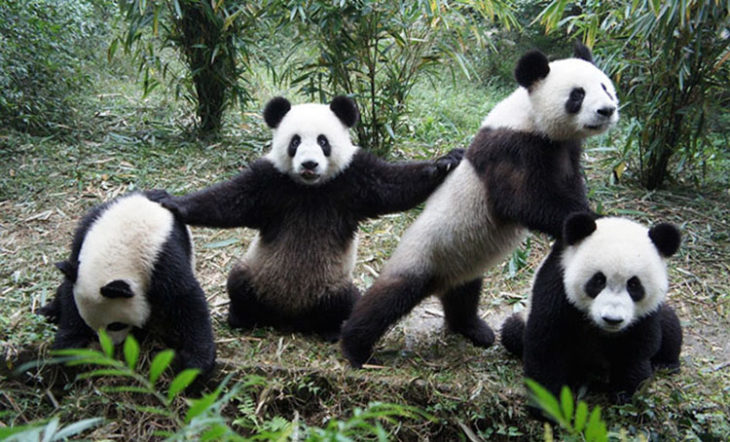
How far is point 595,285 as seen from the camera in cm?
287

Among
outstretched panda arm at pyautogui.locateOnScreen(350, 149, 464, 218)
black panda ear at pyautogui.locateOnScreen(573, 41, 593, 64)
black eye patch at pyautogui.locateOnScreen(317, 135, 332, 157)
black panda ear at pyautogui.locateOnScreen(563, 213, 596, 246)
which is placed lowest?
black panda ear at pyautogui.locateOnScreen(563, 213, 596, 246)

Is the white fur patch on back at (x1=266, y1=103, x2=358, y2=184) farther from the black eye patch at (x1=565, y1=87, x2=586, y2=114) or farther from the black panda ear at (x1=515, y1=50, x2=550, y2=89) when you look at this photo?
the black eye patch at (x1=565, y1=87, x2=586, y2=114)

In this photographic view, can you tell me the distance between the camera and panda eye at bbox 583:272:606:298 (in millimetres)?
2850

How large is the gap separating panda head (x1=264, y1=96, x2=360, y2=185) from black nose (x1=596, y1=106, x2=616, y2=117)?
1.38 meters

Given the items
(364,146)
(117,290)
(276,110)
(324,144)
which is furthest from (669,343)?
(364,146)

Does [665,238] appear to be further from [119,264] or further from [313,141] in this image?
[119,264]

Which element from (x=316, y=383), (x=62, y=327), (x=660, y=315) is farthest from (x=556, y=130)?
(x=62, y=327)

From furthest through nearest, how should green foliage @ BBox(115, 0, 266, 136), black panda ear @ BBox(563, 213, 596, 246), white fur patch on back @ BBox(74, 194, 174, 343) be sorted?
green foliage @ BBox(115, 0, 266, 136) → white fur patch on back @ BBox(74, 194, 174, 343) → black panda ear @ BBox(563, 213, 596, 246)

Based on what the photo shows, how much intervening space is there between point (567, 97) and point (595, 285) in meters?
1.04

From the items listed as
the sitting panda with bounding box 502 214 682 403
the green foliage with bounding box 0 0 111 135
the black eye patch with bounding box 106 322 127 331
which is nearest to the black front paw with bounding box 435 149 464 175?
the sitting panda with bounding box 502 214 682 403

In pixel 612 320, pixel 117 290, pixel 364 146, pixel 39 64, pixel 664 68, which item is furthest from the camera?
pixel 39 64

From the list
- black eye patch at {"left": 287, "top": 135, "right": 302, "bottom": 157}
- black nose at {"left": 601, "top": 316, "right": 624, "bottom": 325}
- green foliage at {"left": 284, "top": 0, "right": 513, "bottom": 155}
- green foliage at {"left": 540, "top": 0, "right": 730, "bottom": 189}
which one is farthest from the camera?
green foliage at {"left": 284, "top": 0, "right": 513, "bottom": 155}

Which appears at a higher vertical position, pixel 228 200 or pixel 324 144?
pixel 324 144

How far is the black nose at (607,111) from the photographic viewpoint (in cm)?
323
